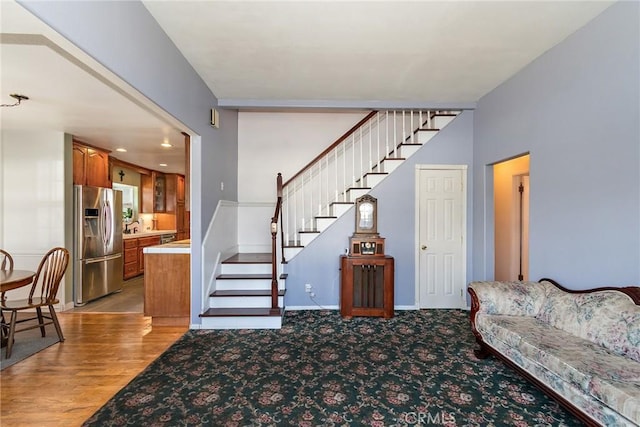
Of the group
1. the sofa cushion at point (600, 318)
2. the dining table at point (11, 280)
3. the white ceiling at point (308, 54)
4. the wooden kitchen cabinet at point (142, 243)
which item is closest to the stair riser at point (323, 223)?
the white ceiling at point (308, 54)

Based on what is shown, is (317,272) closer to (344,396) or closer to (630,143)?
(344,396)

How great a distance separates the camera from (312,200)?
4.80 meters

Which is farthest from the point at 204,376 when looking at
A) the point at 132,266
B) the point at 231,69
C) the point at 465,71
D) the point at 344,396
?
the point at 132,266

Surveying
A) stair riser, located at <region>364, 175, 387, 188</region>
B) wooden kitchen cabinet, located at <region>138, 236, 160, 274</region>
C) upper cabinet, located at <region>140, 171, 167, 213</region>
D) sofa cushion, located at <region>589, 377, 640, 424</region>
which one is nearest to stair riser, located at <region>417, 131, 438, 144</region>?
stair riser, located at <region>364, 175, 387, 188</region>

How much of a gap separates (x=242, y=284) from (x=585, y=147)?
392 centimetres

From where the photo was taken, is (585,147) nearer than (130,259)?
Yes

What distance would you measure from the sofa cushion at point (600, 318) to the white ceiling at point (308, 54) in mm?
2237

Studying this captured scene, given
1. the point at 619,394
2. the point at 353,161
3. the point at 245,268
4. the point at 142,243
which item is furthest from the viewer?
the point at 142,243

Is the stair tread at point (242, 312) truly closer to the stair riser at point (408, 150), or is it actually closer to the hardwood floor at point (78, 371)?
the hardwood floor at point (78, 371)

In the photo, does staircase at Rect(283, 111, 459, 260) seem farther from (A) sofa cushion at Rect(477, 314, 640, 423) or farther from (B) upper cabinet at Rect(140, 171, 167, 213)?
(B) upper cabinet at Rect(140, 171, 167, 213)

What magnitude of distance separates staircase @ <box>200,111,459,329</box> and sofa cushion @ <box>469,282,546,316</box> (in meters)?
2.07

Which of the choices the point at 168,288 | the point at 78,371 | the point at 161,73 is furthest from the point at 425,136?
the point at 78,371

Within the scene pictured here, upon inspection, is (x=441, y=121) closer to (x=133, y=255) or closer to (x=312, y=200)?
(x=312, y=200)

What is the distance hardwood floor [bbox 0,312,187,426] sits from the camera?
6.70 ft
